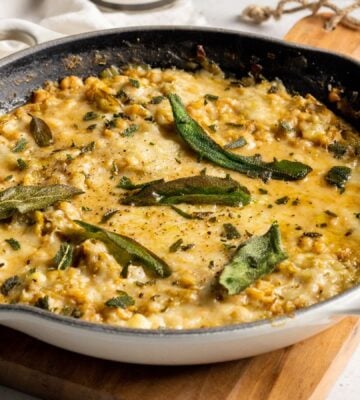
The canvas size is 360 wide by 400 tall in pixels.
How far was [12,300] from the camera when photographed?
10.4 feet

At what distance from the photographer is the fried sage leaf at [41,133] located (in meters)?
3.92

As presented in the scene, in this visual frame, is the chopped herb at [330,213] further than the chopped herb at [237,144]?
No

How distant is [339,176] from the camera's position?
3740 mm

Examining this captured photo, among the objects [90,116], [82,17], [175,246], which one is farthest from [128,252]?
[82,17]

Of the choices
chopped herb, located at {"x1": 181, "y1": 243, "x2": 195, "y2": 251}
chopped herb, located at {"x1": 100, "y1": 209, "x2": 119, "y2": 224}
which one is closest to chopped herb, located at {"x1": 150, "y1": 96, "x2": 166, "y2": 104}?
chopped herb, located at {"x1": 100, "y1": 209, "x2": 119, "y2": 224}

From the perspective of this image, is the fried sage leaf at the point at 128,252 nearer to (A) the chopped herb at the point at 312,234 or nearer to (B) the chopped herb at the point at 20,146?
(A) the chopped herb at the point at 312,234

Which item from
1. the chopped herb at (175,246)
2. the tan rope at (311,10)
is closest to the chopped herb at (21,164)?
the chopped herb at (175,246)

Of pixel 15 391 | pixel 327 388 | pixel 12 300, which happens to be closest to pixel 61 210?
pixel 12 300

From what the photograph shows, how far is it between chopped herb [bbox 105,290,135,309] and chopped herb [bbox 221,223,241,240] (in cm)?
50

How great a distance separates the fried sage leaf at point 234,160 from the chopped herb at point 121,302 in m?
0.89

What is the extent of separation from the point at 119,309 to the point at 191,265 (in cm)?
35

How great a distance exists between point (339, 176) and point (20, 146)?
136 cm

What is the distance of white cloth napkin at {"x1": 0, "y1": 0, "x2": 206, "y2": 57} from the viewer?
5086 millimetres

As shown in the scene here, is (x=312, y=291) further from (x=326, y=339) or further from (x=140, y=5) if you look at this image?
(x=140, y=5)
